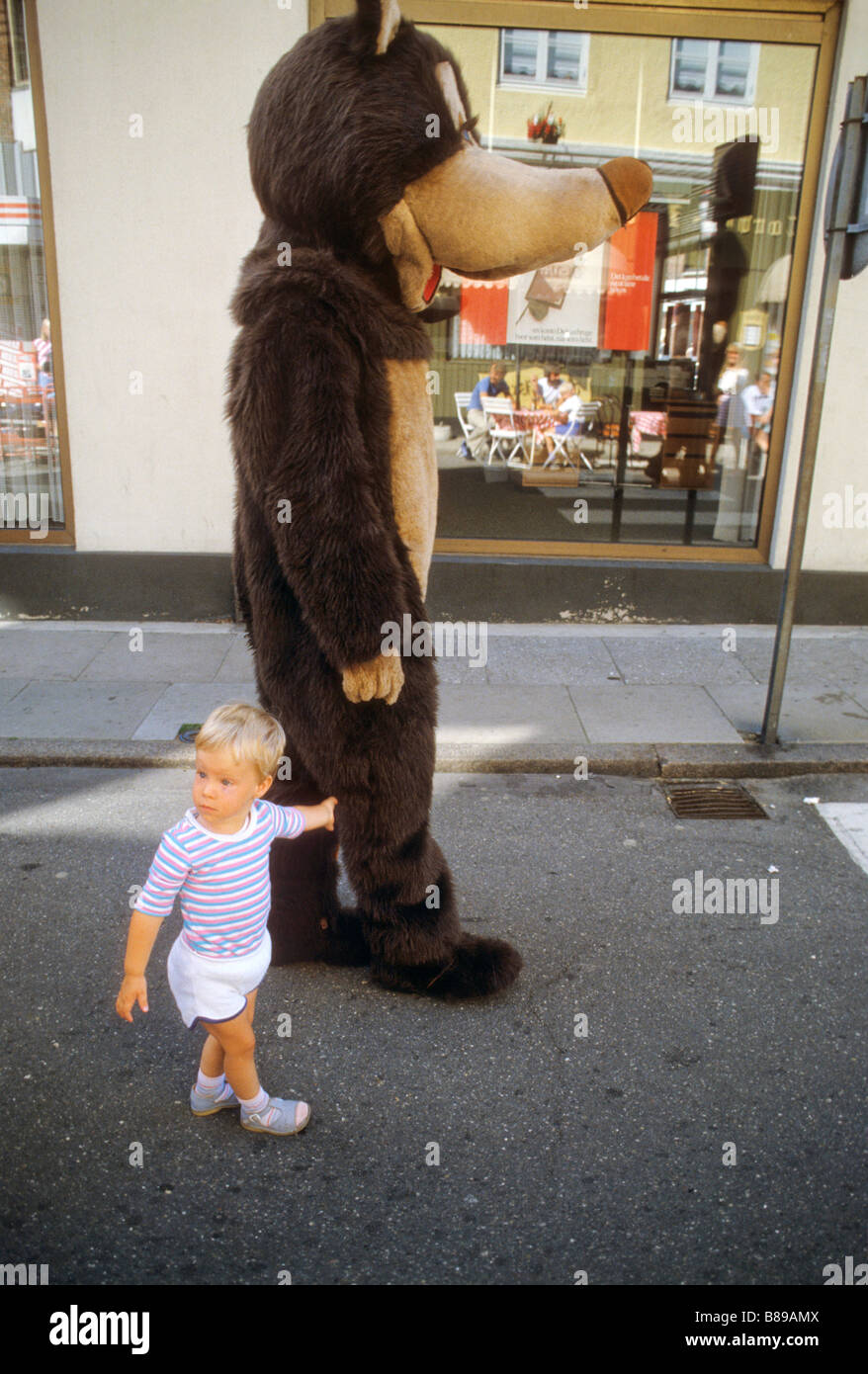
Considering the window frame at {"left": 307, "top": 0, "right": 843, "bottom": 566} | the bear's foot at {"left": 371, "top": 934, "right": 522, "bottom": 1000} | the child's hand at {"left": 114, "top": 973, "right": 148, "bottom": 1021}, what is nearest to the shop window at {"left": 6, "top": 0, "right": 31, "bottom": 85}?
the window frame at {"left": 307, "top": 0, "right": 843, "bottom": 566}

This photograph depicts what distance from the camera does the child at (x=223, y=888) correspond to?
92.5 inches

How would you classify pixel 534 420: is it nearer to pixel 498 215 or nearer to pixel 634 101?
pixel 634 101

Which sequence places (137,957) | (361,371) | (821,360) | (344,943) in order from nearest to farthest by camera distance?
(137,957) → (361,371) → (344,943) → (821,360)

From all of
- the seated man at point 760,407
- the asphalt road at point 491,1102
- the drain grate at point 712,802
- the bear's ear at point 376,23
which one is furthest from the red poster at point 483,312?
the bear's ear at point 376,23

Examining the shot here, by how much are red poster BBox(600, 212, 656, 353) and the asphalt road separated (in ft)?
15.1

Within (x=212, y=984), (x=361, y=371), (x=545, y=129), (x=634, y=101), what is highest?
(x=634, y=101)

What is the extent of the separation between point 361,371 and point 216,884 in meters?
1.33

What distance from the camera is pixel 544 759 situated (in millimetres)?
5223

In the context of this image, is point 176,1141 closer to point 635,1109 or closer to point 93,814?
point 635,1109

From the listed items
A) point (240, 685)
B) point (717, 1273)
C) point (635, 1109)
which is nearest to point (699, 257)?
point (240, 685)

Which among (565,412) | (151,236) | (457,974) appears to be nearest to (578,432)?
(565,412)

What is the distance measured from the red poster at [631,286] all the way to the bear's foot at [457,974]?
556cm

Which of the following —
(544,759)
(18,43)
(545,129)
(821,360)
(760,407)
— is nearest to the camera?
(821,360)
